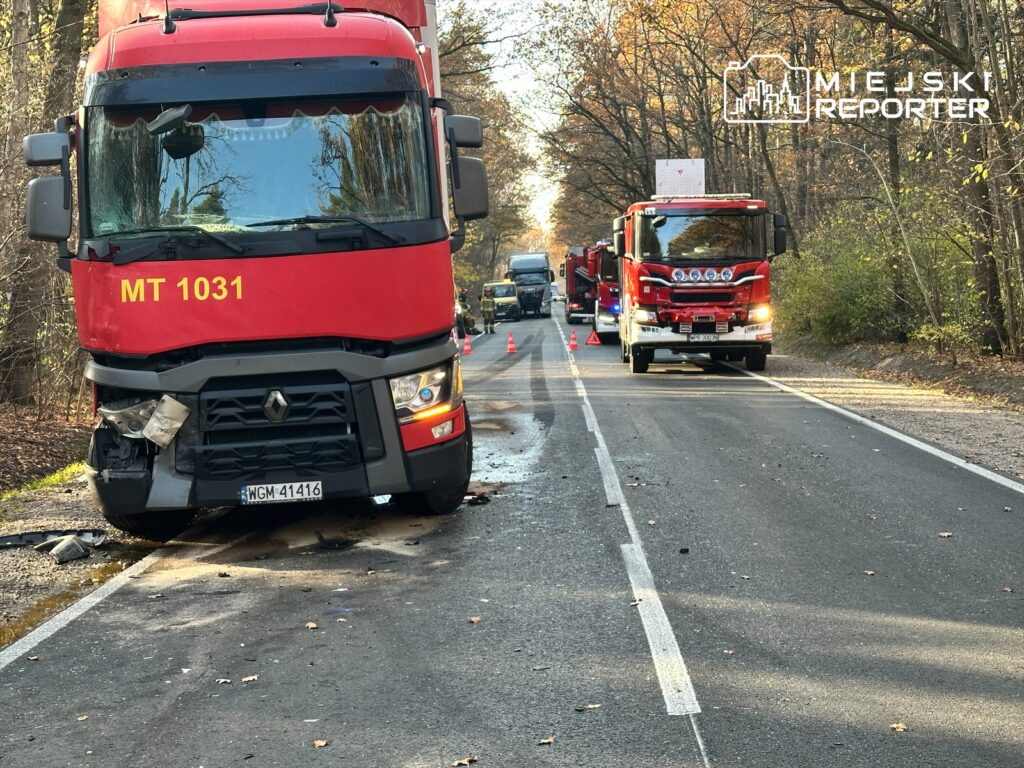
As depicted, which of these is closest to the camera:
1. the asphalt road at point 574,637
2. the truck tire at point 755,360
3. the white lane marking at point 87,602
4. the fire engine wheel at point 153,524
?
the asphalt road at point 574,637

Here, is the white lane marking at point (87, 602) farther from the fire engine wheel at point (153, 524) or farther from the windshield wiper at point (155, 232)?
the windshield wiper at point (155, 232)

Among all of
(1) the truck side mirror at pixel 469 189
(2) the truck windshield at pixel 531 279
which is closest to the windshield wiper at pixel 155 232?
(1) the truck side mirror at pixel 469 189

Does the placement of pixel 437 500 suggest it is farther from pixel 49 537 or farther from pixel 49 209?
pixel 49 209

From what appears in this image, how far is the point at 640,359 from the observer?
23.5m

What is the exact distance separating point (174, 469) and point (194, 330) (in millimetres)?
964

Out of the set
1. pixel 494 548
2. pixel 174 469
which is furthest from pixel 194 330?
pixel 494 548

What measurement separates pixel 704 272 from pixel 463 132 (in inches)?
533

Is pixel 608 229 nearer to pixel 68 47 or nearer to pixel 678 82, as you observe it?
pixel 678 82

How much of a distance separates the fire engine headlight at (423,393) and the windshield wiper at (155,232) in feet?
4.65

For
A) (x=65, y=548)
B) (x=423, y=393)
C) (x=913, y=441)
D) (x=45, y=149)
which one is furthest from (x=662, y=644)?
(x=913, y=441)

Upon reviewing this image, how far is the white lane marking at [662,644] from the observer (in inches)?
205

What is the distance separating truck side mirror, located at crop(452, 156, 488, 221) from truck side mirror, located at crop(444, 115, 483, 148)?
139 millimetres
